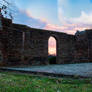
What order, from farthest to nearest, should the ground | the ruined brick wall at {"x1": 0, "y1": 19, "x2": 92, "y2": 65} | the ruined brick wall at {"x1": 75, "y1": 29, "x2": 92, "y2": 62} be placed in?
the ruined brick wall at {"x1": 75, "y1": 29, "x2": 92, "y2": 62}
the ruined brick wall at {"x1": 0, "y1": 19, "x2": 92, "y2": 65}
the ground

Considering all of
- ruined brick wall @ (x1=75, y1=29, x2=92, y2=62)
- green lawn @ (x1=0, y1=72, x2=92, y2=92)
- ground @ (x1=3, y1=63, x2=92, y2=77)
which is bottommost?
ground @ (x1=3, y1=63, x2=92, y2=77)

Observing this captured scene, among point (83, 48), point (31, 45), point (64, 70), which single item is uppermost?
point (31, 45)

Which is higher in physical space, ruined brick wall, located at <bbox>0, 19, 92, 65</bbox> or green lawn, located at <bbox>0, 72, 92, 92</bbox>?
ruined brick wall, located at <bbox>0, 19, 92, 65</bbox>

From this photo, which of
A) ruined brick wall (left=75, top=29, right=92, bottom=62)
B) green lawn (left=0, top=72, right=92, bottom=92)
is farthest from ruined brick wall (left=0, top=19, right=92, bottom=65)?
green lawn (left=0, top=72, right=92, bottom=92)

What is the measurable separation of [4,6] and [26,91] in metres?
3.60

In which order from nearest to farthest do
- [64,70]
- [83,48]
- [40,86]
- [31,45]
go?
1. [40,86]
2. [64,70]
3. [31,45]
4. [83,48]

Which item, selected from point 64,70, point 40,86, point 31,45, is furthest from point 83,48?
point 40,86

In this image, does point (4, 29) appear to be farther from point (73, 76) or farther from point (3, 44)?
point (73, 76)

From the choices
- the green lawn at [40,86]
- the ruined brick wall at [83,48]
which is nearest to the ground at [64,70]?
the green lawn at [40,86]

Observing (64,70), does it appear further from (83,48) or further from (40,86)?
(83,48)

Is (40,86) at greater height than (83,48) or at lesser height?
lesser

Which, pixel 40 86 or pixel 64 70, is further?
pixel 64 70

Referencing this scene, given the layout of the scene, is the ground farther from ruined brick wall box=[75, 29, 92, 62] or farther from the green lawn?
ruined brick wall box=[75, 29, 92, 62]

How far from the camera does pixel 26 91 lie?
10.3ft
